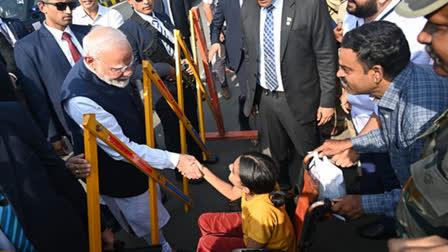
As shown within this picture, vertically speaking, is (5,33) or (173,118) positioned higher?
(5,33)

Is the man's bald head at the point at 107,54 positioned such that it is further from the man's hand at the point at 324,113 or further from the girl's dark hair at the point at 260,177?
the man's hand at the point at 324,113

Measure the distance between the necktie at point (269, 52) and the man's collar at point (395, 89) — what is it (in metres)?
1.15

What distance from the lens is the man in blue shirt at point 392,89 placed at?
68.4 inches

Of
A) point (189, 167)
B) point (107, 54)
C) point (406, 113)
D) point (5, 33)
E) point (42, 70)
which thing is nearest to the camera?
point (406, 113)

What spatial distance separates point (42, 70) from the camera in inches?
121

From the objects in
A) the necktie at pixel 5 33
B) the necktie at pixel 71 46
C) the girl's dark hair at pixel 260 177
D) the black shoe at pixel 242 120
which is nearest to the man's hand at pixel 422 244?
the girl's dark hair at pixel 260 177

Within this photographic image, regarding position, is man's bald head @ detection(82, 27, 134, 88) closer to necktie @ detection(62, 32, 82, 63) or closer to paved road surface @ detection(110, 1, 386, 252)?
necktie @ detection(62, 32, 82, 63)

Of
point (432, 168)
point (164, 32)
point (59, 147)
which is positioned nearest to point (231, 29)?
point (164, 32)

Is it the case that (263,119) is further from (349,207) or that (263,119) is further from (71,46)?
(71,46)

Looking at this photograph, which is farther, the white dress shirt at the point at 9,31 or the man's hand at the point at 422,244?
the white dress shirt at the point at 9,31

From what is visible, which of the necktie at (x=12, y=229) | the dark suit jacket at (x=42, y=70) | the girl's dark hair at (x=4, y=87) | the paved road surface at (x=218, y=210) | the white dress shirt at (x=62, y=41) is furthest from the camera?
the white dress shirt at (x=62, y=41)

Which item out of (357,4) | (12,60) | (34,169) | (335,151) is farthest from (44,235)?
(12,60)

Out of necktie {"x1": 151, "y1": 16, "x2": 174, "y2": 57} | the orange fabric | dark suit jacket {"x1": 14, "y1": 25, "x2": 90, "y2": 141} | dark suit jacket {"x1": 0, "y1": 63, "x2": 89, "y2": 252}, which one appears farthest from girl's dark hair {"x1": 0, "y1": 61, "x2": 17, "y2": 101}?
the orange fabric

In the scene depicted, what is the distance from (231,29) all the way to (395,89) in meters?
2.61
